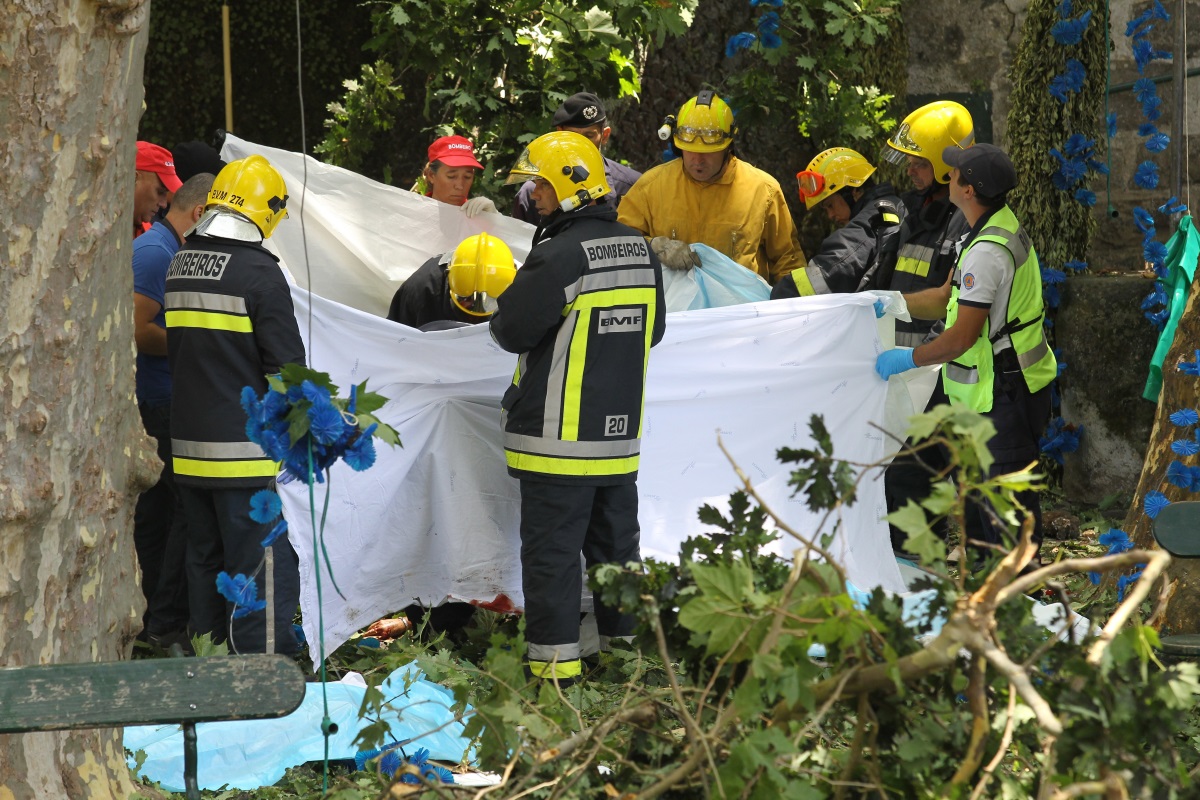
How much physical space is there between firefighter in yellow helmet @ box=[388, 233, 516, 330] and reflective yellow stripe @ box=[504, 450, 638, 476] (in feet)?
2.52

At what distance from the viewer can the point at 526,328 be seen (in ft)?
13.0

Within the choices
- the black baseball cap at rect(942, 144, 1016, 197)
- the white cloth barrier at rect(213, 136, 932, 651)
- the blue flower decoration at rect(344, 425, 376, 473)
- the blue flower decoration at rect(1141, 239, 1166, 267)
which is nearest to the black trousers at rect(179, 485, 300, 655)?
the white cloth barrier at rect(213, 136, 932, 651)

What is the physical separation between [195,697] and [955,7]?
27.4ft

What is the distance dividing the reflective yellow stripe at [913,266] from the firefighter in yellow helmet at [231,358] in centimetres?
238

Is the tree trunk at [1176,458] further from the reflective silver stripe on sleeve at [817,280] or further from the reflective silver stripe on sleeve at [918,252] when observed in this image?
the reflective silver stripe on sleeve at [817,280]

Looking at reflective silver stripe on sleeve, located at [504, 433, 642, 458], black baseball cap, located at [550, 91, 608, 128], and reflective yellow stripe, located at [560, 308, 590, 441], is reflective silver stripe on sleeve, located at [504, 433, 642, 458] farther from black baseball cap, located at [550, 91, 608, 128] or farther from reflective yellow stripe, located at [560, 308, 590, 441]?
black baseball cap, located at [550, 91, 608, 128]

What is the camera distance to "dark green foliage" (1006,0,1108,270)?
6605 mm

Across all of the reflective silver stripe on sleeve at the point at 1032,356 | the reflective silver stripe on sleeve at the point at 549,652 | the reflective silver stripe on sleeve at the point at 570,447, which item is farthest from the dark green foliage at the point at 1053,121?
the reflective silver stripe on sleeve at the point at 549,652

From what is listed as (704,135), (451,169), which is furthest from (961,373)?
(451,169)

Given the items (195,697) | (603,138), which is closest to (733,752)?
(195,697)

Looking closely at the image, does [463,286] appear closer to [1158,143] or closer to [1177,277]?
[1177,277]

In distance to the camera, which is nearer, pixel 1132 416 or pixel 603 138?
pixel 603 138

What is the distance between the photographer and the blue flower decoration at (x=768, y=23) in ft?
20.5

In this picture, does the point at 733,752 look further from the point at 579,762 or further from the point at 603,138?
the point at 603,138
